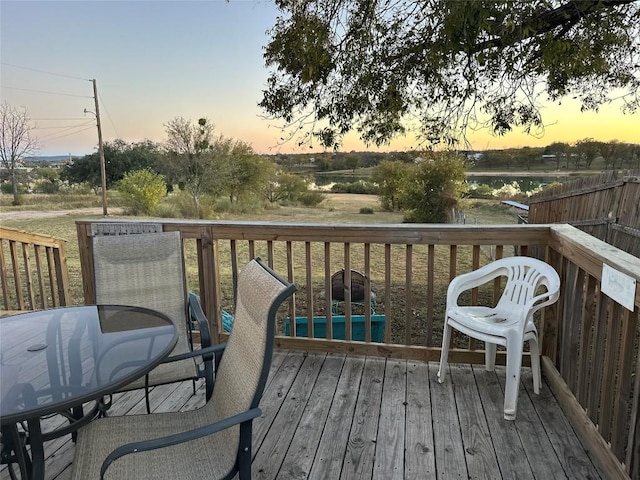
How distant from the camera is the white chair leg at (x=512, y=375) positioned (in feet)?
6.80

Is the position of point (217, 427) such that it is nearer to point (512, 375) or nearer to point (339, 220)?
point (512, 375)

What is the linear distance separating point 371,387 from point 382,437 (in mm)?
497

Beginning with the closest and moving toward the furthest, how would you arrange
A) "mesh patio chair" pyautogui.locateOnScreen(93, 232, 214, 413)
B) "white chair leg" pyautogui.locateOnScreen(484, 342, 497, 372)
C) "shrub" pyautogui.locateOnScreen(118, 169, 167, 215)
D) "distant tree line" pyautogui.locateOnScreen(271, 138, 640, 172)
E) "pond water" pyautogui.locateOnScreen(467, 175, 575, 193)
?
"mesh patio chair" pyautogui.locateOnScreen(93, 232, 214, 413) < "white chair leg" pyautogui.locateOnScreen(484, 342, 497, 372) < "distant tree line" pyautogui.locateOnScreen(271, 138, 640, 172) < "pond water" pyautogui.locateOnScreen(467, 175, 575, 193) < "shrub" pyautogui.locateOnScreen(118, 169, 167, 215)

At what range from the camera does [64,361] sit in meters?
1.53

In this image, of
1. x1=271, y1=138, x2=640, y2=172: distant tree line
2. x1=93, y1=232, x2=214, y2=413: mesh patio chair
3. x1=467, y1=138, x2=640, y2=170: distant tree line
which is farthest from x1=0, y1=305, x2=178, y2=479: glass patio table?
x1=467, y1=138, x2=640, y2=170: distant tree line

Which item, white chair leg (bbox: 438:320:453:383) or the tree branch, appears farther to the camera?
the tree branch

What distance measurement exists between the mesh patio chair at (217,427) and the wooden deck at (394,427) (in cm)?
50

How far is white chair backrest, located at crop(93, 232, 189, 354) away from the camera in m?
2.36

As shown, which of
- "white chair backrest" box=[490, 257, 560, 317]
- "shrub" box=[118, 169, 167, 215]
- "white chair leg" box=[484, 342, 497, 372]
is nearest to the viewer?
"white chair backrest" box=[490, 257, 560, 317]

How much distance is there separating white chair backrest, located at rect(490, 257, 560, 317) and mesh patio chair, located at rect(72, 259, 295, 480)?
152 centimetres

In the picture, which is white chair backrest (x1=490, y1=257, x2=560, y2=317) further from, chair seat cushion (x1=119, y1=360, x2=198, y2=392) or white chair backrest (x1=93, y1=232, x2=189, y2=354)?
white chair backrest (x1=93, y1=232, x2=189, y2=354)

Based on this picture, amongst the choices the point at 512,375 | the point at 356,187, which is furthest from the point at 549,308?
the point at 356,187

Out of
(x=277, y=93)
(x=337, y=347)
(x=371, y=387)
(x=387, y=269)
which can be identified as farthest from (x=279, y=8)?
(x=371, y=387)

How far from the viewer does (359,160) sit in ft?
19.4
